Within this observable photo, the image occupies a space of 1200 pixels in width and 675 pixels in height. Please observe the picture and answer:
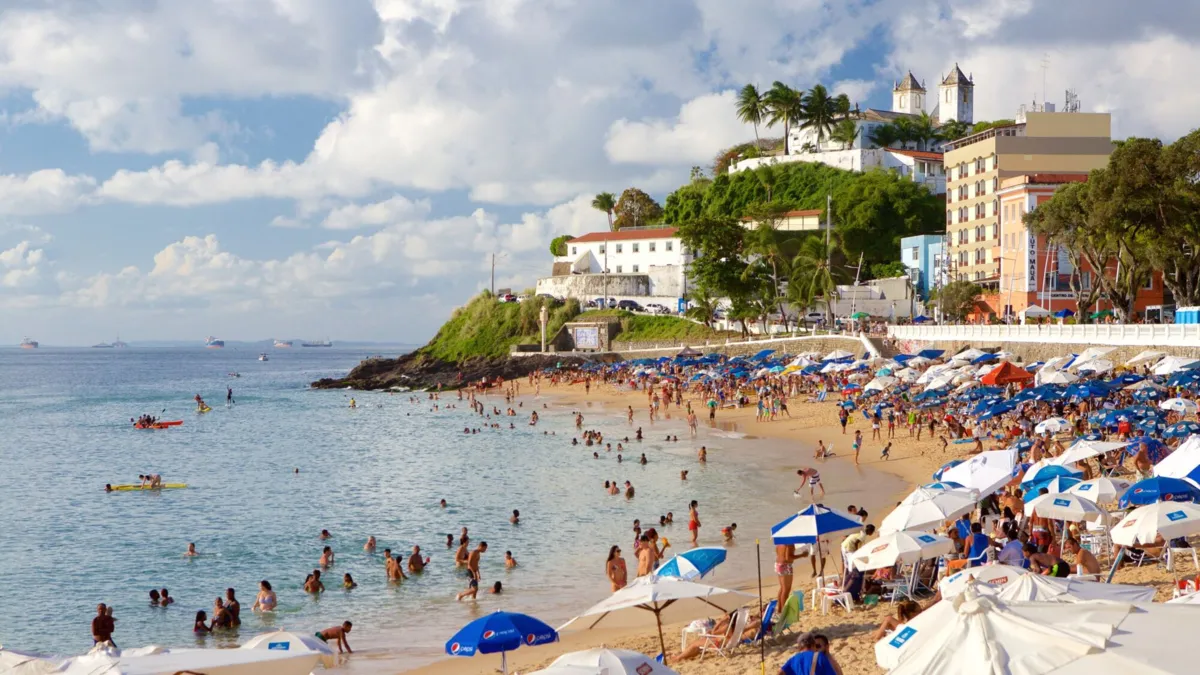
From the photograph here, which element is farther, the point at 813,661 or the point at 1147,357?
the point at 1147,357

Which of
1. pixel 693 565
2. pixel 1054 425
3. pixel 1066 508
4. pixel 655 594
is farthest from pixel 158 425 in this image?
pixel 1066 508

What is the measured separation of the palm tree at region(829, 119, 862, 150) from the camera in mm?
102375

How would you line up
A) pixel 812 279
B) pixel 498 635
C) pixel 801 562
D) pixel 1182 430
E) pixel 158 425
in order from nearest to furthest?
pixel 498 635 → pixel 801 562 → pixel 1182 430 → pixel 158 425 → pixel 812 279

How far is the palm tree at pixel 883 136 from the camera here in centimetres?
10431

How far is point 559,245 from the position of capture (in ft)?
366

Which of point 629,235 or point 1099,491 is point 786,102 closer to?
point 629,235

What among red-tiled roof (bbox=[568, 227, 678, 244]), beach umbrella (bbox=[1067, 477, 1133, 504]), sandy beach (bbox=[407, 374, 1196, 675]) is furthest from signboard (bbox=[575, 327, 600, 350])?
beach umbrella (bbox=[1067, 477, 1133, 504])

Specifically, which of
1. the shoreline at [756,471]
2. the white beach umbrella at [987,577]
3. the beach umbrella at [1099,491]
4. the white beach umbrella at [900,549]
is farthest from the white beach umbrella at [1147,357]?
the white beach umbrella at [987,577]

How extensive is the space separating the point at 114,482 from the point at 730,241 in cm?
4919

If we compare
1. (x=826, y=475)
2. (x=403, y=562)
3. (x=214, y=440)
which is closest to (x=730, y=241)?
(x=214, y=440)

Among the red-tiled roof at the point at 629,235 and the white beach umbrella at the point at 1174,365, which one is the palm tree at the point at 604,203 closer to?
the red-tiled roof at the point at 629,235

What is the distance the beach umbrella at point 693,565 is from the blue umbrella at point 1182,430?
47.9 feet

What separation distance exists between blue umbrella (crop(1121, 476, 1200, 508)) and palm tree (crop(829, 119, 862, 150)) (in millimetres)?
90946

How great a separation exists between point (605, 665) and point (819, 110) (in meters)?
98.9
